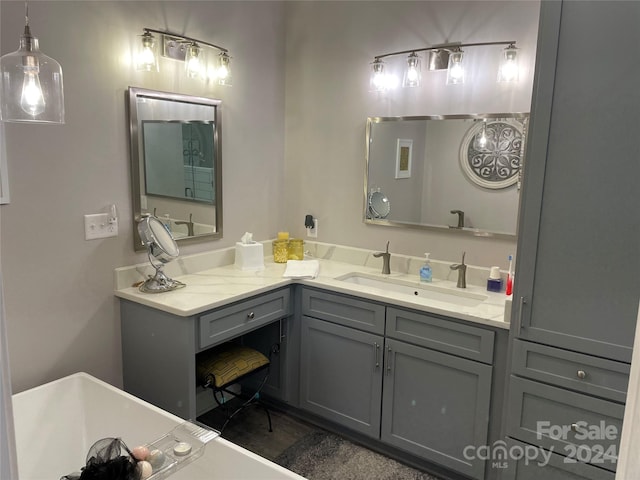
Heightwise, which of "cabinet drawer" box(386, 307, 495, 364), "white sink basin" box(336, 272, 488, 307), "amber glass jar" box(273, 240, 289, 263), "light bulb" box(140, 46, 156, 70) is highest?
"light bulb" box(140, 46, 156, 70)

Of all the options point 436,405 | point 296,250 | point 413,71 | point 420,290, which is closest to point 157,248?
point 296,250

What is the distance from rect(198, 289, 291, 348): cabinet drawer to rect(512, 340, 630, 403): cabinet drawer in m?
1.23

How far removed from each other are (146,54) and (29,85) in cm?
125

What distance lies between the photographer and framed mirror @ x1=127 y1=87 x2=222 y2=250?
246 centimetres

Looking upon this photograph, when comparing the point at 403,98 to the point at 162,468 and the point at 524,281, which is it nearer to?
the point at 524,281

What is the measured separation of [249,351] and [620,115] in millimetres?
2063

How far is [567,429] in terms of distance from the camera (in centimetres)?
189

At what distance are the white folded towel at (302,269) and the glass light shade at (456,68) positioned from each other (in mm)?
1273

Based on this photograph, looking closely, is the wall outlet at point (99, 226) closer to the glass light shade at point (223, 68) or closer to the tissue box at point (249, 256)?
the tissue box at point (249, 256)

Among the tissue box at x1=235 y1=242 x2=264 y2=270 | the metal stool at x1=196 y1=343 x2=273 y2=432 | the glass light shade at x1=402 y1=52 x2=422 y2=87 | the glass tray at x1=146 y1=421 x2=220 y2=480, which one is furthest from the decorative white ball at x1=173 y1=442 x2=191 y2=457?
the glass light shade at x1=402 y1=52 x2=422 y2=87

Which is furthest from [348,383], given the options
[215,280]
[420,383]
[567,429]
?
[567,429]

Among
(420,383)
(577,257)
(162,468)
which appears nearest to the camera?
(162,468)

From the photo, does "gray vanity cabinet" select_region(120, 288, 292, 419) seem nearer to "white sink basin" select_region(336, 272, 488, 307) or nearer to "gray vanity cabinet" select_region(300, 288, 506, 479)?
"gray vanity cabinet" select_region(300, 288, 506, 479)

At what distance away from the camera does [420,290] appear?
107 inches
